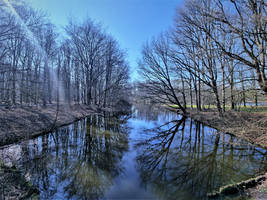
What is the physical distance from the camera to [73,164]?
5738mm

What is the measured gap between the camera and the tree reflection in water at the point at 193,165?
174 inches

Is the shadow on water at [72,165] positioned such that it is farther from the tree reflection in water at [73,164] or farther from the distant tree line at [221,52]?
the distant tree line at [221,52]

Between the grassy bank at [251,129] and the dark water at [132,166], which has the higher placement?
the grassy bank at [251,129]

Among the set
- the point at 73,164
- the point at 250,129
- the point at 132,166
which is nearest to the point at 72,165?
the point at 73,164

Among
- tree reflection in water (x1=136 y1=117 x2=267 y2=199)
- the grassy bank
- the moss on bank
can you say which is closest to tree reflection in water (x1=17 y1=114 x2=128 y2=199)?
the moss on bank

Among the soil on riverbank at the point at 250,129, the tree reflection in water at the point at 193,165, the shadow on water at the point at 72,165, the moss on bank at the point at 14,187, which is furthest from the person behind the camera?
the tree reflection in water at the point at 193,165

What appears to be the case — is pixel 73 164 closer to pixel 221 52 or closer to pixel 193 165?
pixel 193 165

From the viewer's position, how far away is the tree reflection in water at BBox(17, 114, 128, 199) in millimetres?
4160

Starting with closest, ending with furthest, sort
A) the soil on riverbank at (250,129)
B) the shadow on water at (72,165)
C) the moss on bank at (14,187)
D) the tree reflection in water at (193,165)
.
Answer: the moss on bank at (14,187), the soil on riverbank at (250,129), the shadow on water at (72,165), the tree reflection in water at (193,165)

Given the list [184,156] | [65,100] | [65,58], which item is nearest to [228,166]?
[184,156]

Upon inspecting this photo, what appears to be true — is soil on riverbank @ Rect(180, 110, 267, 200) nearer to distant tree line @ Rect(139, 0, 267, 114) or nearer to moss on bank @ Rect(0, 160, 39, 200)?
distant tree line @ Rect(139, 0, 267, 114)

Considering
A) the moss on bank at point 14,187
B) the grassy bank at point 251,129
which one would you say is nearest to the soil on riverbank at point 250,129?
the grassy bank at point 251,129

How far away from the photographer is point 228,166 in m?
5.76

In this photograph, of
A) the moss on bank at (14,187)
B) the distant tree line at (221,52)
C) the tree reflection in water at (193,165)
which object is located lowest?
the tree reflection in water at (193,165)
